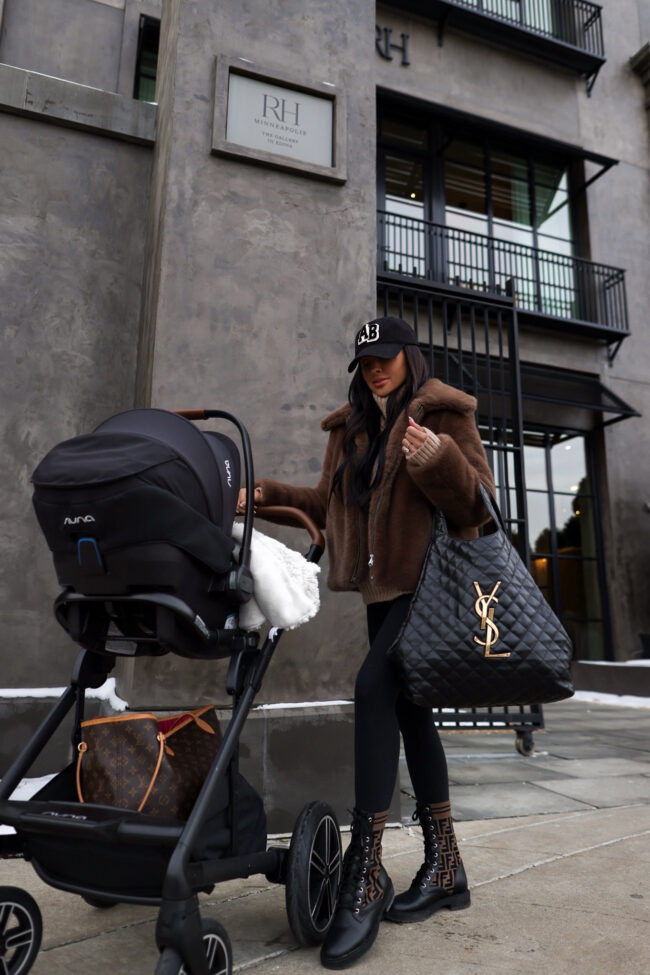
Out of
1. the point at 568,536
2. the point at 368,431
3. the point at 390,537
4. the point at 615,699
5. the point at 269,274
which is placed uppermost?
the point at 269,274

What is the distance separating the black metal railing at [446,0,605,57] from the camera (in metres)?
12.8

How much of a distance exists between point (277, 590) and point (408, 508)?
62cm

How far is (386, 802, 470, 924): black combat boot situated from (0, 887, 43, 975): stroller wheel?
100 centimetres

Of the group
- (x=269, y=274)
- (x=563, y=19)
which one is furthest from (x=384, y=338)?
(x=563, y=19)

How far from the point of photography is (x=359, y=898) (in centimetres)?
188

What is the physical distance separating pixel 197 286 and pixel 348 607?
1723mm

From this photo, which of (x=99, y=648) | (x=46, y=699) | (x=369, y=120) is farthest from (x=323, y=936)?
(x=369, y=120)

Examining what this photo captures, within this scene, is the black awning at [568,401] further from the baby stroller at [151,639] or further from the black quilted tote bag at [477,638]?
the baby stroller at [151,639]

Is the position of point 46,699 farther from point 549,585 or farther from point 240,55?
point 549,585

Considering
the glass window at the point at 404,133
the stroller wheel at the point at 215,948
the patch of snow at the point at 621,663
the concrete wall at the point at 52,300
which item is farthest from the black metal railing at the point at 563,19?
the stroller wheel at the point at 215,948

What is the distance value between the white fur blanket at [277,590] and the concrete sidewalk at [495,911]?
857 mm

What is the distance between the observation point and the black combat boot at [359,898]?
1.76 meters

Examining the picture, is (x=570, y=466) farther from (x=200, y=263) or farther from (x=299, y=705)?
(x=299, y=705)

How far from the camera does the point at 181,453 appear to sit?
64.9 inches
